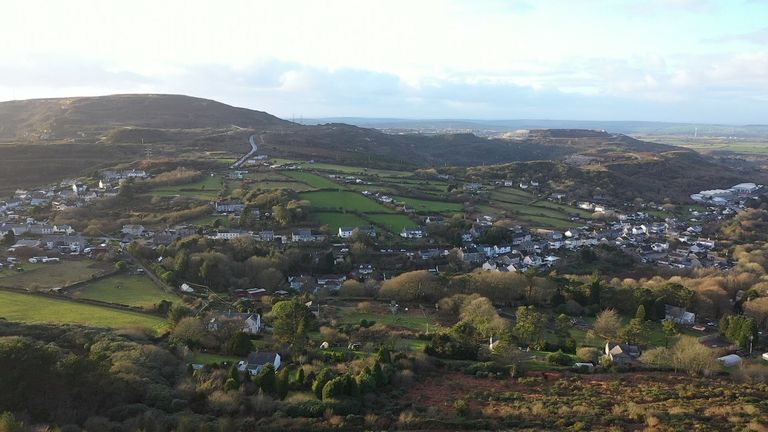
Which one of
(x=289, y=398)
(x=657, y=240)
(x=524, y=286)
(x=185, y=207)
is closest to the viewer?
(x=289, y=398)

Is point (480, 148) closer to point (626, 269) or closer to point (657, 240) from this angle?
point (657, 240)

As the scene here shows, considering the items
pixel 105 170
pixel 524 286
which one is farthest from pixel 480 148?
pixel 524 286

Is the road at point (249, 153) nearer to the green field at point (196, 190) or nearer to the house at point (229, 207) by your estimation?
the green field at point (196, 190)

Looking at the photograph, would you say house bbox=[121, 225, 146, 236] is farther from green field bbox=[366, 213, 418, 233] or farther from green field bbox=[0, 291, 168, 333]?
green field bbox=[366, 213, 418, 233]

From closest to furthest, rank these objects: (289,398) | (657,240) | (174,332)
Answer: (289,398) < (174,332) < (657,240)

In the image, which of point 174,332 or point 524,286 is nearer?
point 174,332

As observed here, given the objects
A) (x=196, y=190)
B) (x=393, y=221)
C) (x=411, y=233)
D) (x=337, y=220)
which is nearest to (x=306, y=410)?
(x=411, y=233)

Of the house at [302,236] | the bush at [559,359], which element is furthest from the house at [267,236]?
the bush at [559,359]
